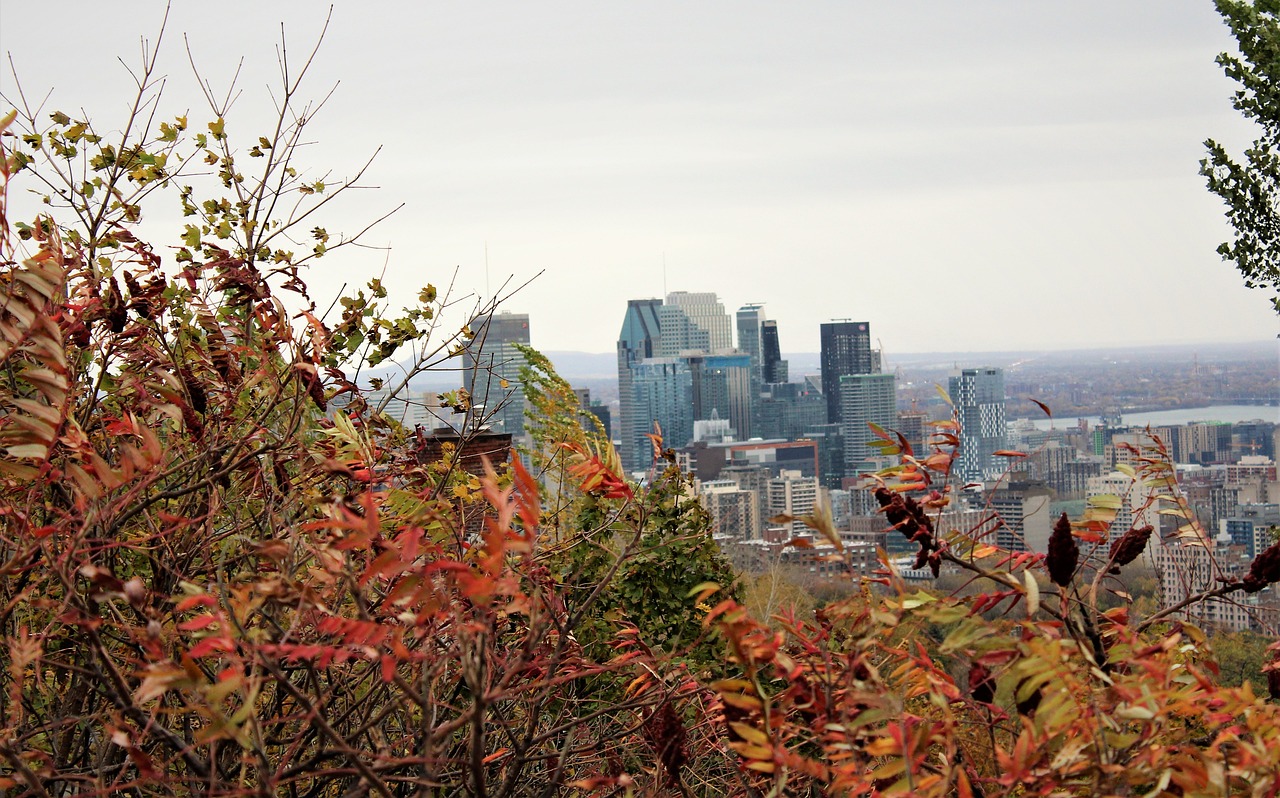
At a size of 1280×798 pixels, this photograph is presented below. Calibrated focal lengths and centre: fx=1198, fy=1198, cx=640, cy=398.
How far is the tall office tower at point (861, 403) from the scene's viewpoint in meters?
101

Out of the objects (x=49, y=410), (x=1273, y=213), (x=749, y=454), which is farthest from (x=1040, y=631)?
(x=749, y=454)

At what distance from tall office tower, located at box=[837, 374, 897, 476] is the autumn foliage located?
94.9m

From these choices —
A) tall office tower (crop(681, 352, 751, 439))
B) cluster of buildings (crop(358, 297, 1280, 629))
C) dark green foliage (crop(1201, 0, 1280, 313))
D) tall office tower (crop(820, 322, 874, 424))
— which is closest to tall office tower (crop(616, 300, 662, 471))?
cluster of buildings (crop(358, 297, 1280, 629))

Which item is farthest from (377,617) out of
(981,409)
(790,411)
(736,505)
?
(790,411)

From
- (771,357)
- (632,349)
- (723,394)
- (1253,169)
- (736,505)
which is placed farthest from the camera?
(632,349)

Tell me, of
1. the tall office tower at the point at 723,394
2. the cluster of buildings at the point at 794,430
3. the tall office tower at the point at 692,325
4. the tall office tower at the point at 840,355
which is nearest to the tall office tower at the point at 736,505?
the cluster of buildings at the point at 794,430

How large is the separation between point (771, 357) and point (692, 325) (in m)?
15.2

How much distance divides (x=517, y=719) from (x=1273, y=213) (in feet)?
38.9

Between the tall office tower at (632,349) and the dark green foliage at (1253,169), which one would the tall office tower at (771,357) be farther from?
the dark green foliage at (1253,169)

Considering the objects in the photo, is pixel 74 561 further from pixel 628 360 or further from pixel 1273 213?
pixel 628 360

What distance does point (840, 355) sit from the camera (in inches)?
4616

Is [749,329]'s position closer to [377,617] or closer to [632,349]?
[632,349]

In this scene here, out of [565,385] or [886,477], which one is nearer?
[886,477]

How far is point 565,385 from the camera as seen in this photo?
1078cm
